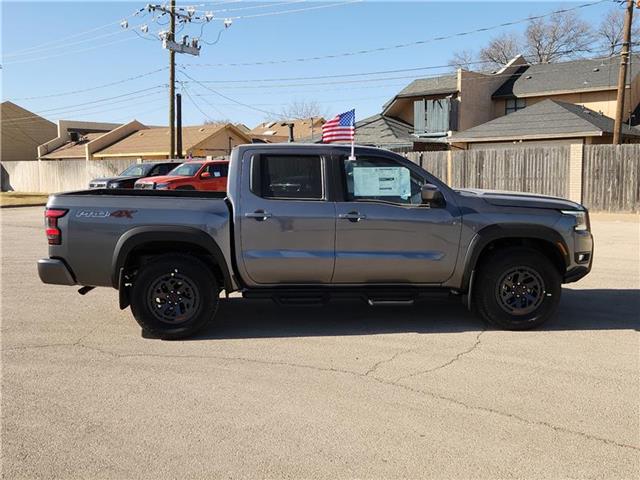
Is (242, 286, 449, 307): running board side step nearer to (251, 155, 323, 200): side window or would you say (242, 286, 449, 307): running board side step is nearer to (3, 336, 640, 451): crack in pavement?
(3, 336, 640, 451): crack in pavement

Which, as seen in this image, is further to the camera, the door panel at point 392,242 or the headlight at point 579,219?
the headlight at point 579,219

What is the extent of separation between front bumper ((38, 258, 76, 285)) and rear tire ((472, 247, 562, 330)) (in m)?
4.13

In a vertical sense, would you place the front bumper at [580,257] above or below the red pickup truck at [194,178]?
below

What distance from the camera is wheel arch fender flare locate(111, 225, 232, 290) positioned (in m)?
5.82

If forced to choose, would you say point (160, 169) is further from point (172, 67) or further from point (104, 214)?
point (104, 214)

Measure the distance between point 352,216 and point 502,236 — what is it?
61.1 inches

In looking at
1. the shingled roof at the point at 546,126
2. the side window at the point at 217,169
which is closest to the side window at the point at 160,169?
the side window at the point at 217,169

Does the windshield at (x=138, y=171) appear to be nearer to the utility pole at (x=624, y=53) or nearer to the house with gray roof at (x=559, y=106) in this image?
the house with gray roof at (x=559, y=106)

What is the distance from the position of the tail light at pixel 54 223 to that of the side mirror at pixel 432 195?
3.52m

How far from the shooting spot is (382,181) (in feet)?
20.4

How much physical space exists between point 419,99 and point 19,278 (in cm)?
3075

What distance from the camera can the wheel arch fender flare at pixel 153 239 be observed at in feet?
19.1

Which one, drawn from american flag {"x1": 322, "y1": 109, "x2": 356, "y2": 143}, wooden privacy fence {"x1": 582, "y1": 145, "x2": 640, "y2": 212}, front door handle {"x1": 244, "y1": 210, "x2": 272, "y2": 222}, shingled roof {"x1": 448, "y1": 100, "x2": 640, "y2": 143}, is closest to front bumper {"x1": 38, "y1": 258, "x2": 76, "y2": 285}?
front door handle {"x1": 244, "y1": 210, "x2": 272, "y2": 222}

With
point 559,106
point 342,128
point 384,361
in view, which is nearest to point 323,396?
point 384,361
